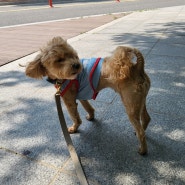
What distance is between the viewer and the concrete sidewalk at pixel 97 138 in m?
2.58

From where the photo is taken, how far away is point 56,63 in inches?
107

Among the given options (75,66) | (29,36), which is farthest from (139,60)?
(29,36)

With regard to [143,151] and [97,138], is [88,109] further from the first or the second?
[143,151]

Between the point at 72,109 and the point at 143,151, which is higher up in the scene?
the point at 72,109

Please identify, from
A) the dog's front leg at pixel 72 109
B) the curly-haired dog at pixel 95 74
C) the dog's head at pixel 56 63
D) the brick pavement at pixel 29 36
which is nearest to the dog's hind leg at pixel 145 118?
the curly-haired dog at pixel 95 74

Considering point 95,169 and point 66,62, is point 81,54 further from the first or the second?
point 95,169

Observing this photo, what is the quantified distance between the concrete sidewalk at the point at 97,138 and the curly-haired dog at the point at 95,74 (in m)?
0.30

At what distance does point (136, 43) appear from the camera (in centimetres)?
677

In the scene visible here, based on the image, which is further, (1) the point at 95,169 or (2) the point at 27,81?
(2) the point at 27,81

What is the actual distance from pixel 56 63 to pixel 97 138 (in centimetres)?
109

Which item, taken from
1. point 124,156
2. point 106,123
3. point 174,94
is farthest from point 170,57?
point 124,156

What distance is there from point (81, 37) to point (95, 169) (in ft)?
18.7

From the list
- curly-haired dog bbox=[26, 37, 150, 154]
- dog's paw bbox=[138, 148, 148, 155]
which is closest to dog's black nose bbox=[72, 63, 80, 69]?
curly-haired dog bbox=[26, 37, 150, 154]

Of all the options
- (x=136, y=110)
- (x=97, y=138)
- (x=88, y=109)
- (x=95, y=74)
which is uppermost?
(x=95, y=74)
